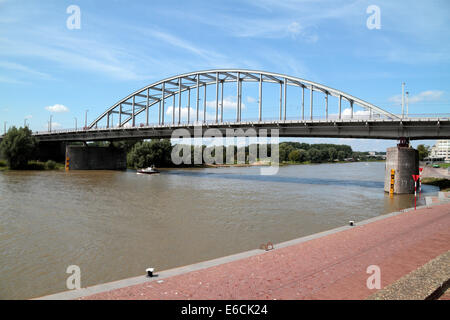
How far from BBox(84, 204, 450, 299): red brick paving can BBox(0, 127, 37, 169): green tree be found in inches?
2191

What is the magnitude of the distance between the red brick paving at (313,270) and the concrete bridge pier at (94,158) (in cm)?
5789

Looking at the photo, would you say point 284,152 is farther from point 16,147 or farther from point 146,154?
point 16,147

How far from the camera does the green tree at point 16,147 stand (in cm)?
5038

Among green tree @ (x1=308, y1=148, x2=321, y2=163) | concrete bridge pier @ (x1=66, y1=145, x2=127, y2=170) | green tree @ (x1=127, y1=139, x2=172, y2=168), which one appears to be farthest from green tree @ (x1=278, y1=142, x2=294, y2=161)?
concrete bridge pier @ (x1=66, y1=145, x2=127, y2=170)

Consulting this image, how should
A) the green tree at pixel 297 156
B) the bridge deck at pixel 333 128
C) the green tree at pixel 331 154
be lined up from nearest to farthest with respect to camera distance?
the bridge deck at pixel 333 128
the green tree at pixel 297 156
the green tree at pixel 331 154

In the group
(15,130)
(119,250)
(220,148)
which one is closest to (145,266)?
(119,250)

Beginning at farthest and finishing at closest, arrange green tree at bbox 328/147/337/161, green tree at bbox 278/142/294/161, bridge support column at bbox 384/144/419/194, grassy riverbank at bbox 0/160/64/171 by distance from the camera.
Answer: green tree at bbox 328/147/337/161 → green tree at bbox 278/142/294/161 → grassy riverbank at bbox 0/160/64/171 → bridge support column at bbox 384/144/419/194

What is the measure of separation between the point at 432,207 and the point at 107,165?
57.4 m

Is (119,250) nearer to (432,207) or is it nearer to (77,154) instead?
(432,207)

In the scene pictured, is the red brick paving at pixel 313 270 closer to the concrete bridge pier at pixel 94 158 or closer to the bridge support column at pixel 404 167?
the bridge support column at pixel 404 167

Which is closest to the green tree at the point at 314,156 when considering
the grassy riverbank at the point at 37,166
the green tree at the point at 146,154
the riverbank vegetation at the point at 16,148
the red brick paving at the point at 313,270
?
the green tree at the point at 146,154

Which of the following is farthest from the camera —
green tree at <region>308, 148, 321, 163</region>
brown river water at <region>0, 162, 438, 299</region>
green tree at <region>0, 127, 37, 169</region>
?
green tree at <region>308, 148, 321, 163</region>

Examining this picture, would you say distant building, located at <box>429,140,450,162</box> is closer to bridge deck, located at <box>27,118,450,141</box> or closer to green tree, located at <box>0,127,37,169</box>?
bridge deck, located at <box>27,118,450,141</box>

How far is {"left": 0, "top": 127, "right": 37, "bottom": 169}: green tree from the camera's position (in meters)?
50.4
